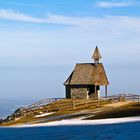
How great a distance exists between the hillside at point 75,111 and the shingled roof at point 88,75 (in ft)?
15.6

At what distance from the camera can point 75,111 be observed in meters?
81.6

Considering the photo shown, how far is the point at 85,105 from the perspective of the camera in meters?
88.2

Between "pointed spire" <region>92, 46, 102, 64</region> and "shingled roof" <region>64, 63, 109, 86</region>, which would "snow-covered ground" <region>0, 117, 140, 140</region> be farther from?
"pointed spire" <region>92, 46, 102, 64</region>

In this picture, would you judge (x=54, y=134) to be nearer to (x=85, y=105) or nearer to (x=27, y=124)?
(x=27, y=124)

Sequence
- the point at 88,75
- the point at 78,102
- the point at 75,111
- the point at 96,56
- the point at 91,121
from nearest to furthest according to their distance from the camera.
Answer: the point at 91,121, the point at 75,111, the point at 78,102, the point at 88,75, the point at 96,56

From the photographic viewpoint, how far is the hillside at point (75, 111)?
73.4 metres

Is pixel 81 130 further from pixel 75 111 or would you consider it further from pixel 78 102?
pixel 78 102

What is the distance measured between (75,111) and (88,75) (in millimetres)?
21007

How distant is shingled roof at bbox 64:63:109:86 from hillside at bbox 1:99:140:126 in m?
4.76

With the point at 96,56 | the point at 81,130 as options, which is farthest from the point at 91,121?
the point at 96,56

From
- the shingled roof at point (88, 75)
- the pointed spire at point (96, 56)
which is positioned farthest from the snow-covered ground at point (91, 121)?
the pointed spire at point (96, 56)

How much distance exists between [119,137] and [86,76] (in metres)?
50.0

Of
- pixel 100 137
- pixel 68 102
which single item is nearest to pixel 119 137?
pixel 100 137

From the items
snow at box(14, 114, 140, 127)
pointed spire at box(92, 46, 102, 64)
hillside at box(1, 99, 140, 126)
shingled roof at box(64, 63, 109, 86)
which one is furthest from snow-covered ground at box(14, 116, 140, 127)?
pointed spire at box(92, 46, 102, 64)
